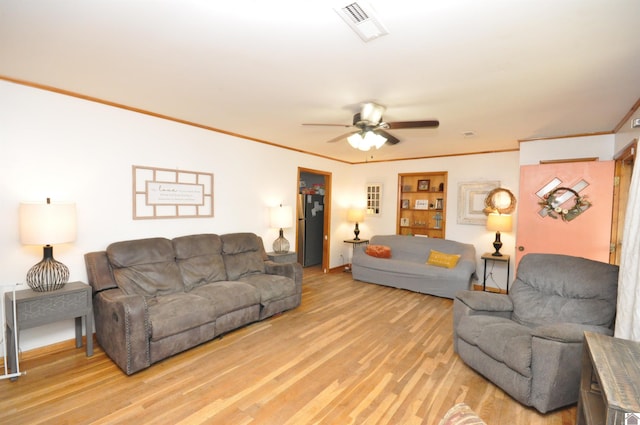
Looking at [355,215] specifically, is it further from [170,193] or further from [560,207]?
[170,193]

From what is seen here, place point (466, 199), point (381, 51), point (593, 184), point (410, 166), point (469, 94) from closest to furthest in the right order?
point (381, 51) → point (469, 94) → point (593, 184) → point (466, 199) → point (410, 166)

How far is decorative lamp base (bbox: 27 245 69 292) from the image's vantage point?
2482 millimetres

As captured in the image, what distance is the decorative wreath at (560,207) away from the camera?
3.61m

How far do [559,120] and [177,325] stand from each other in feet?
14.5

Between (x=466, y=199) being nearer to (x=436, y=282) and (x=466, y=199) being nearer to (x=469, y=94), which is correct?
(x=436, y=282)

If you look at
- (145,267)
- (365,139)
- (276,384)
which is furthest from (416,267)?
(145,267)

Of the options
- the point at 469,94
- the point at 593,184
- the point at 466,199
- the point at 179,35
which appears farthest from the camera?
the point at 466,199

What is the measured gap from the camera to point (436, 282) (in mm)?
4641

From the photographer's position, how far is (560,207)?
3734 mm

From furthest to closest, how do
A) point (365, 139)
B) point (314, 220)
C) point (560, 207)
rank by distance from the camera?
point (314, 220) < point (560, 207) < point (365, 139)

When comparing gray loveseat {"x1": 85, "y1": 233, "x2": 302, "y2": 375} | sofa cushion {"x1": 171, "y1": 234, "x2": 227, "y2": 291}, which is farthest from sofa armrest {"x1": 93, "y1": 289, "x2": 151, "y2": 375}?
sofa cushion {"x1": 171, "y1": 234, "x2": 227, "y2": 291}

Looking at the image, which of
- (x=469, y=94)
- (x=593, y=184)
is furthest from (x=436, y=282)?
(x=469, y=94)

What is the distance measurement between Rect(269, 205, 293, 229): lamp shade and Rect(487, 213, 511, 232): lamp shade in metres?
3.20

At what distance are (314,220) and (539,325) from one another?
4.47m
